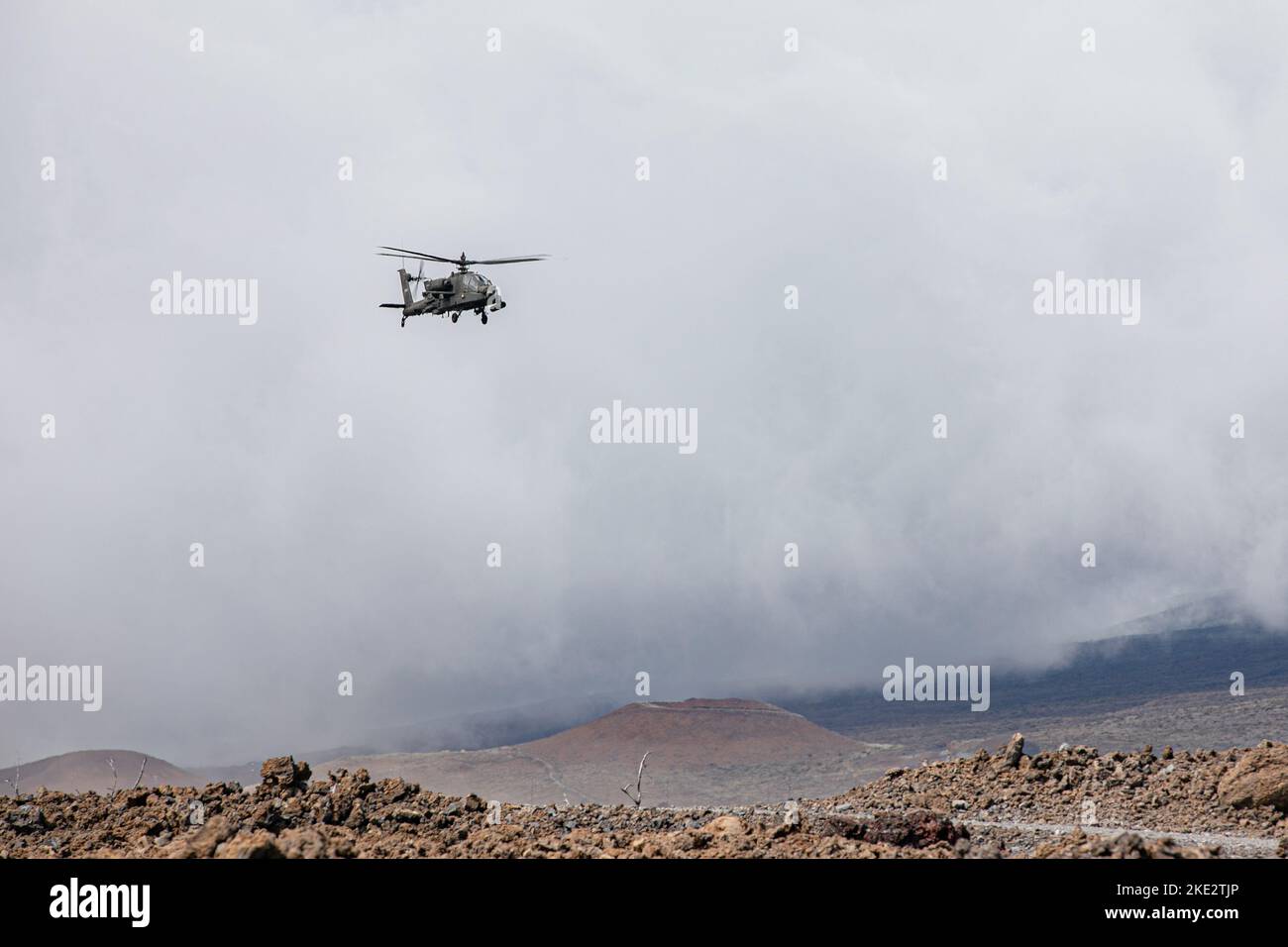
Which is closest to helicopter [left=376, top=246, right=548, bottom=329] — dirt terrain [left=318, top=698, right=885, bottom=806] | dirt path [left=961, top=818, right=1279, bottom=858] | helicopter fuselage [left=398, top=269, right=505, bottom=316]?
helicopter fuselage [left=398, top=269, right=505, bottom=316]

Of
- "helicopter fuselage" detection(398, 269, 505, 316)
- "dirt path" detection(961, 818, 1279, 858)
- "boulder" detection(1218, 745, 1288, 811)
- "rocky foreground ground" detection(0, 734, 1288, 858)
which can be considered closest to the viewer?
"rocky foreground ground" detection(0, 734, 1288, 858)

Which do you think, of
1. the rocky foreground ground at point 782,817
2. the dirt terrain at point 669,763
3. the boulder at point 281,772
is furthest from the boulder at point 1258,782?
the dirt terrain at point 669,763

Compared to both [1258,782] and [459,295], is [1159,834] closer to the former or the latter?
[1258,782]

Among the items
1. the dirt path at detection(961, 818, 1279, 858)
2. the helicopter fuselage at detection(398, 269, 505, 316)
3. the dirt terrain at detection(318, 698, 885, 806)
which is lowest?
the dirt terrain at detection(318, 698, 885, 806)

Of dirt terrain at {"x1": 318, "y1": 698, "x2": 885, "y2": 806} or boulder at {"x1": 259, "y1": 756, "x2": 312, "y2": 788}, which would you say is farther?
dirt terrain at {"x1": 318, "y1": 698, "x2": 885, "y2": 806}

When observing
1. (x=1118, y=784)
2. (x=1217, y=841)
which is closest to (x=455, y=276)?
(x=1118, y=784)

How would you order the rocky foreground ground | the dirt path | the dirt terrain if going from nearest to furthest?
the rocky foreground ground
the dirt path
the dirt terrain

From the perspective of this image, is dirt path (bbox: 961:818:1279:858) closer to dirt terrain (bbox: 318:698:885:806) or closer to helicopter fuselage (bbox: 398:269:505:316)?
helicopter fuselage (bbox: 398:269:505:316)

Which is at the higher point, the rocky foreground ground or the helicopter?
the helicopter
